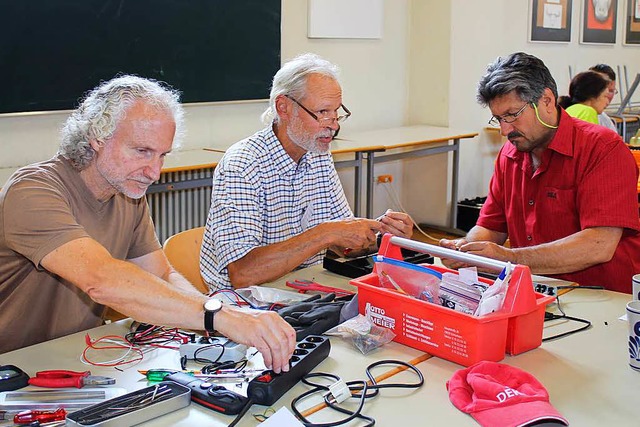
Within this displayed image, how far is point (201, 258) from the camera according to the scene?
2.52 m

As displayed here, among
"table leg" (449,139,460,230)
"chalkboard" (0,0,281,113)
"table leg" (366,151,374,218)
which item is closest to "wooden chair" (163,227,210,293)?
"chalkboard" (0,0,281,113)

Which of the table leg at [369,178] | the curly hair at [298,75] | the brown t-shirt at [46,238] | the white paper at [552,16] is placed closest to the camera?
the brown t-shirt at [46,238]

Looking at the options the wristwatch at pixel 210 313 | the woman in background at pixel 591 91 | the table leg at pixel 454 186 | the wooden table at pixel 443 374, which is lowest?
the table leg at pixel 454 186

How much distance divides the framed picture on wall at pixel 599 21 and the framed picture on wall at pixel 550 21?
1.21 feet

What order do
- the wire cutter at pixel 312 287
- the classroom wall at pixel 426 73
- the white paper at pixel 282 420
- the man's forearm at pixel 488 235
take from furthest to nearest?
the classroom wall at pixel 426 73
the man's forearm at pixel 488 235
the wire cutter at pixel 312 287
the white paper at pixel 282 420

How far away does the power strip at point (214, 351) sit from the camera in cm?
162

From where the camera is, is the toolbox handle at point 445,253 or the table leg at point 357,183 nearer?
the toolbox handle at point 445,253

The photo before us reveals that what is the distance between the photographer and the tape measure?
147 centimetres

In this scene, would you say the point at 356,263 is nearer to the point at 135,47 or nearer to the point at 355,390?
the point at 355,390

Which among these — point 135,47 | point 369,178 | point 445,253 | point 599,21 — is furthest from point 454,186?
point 445,253

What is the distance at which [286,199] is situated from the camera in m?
2.56

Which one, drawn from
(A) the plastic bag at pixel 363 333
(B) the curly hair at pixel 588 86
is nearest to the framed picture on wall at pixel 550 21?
(B) the curly hair at pixel 588 86

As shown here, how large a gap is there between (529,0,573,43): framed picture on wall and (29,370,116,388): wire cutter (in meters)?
6.15

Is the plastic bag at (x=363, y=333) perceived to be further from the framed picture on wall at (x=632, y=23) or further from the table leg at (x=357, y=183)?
the framed picture on wall at (x=632, y=23)
